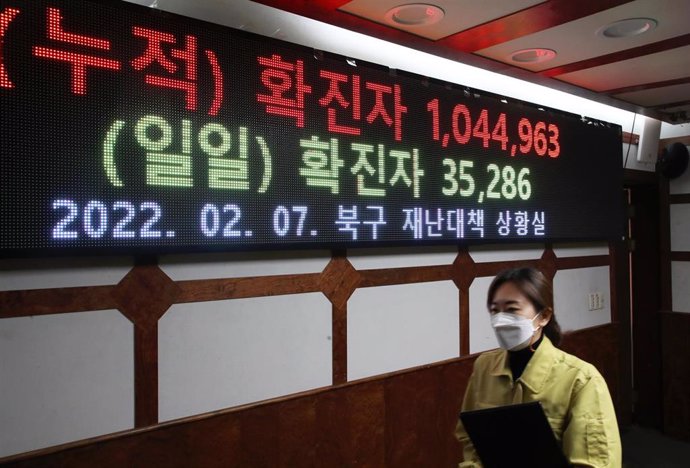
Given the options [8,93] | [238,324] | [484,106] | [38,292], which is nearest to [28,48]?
[8,93]

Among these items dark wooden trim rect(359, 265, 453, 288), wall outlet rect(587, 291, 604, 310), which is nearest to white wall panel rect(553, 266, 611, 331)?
wall outlet rect(587, 291, 604, 310)

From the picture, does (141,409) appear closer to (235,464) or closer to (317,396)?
(235,464)

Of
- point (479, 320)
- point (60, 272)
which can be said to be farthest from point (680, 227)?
point (60, 272)

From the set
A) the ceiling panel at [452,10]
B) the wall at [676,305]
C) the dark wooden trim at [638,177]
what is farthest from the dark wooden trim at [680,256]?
the ceiling panel at [452,10]

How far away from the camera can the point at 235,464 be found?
2.11 meters

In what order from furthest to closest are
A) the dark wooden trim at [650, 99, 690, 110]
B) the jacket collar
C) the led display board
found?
1. the dark wooden trim at [650, 99, 690, 110]
2. the led display board
3. the jacket collar

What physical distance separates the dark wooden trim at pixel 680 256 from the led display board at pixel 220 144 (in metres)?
2.21

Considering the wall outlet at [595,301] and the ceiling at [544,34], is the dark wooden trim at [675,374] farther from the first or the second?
the ceiling at [544,34]

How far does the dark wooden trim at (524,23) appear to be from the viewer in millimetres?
2230

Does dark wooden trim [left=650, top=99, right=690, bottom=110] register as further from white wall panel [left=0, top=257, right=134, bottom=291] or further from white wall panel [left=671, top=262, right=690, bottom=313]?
white wall panel [left=0, top=257, right=134, bottom=291]

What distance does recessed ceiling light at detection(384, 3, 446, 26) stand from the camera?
225cm

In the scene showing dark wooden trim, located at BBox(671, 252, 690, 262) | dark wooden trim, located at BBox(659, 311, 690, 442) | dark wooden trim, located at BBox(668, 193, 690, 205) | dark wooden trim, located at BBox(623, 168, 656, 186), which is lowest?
dark wooden trim, located at BBox(659, 311, 690, 442)

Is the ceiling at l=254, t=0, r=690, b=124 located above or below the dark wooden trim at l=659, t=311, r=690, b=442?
above

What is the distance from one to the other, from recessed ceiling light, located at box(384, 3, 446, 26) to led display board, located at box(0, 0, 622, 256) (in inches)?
8.3
